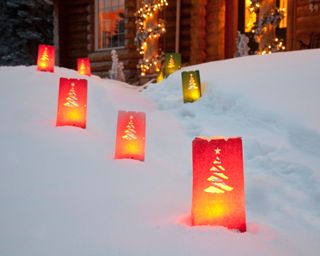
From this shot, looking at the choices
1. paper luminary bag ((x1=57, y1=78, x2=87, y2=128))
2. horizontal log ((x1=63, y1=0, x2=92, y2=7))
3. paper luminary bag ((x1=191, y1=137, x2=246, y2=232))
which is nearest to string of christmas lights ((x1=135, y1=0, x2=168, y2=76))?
horizontal log ((x1=63, y1=0, x2=92, y2=7))

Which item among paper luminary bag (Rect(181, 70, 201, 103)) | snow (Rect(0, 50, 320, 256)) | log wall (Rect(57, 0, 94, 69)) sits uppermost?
log wall (Rect(57, 0, 94, 69))

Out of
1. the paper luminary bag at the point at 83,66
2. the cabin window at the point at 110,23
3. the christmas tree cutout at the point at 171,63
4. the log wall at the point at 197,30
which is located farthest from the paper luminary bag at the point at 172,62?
the cabin window at the point at 110,23

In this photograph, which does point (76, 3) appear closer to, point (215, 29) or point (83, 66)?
point (215, 29)

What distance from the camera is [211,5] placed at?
34.3 ft

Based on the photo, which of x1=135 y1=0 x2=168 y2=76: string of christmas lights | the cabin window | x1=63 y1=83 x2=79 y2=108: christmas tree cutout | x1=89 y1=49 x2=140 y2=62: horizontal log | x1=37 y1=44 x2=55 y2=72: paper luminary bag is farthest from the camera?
the cabin window

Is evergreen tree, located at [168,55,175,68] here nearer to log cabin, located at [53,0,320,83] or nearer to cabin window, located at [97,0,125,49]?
log cabin, located at [53,0,320,83]

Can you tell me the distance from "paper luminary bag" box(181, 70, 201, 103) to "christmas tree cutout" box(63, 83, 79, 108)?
1.90 metres

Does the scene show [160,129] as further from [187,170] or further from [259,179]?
[259,179]

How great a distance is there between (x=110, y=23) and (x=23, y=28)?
4019 millimetres

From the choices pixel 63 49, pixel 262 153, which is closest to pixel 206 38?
pixel 63 49

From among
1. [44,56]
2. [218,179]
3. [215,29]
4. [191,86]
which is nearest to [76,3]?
[215,29]

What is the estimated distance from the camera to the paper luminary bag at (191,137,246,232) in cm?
190

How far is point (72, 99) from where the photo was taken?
3.72m

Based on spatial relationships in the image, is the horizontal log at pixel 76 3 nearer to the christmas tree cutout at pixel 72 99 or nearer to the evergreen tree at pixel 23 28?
the evergreen tree at pixel 23 28
